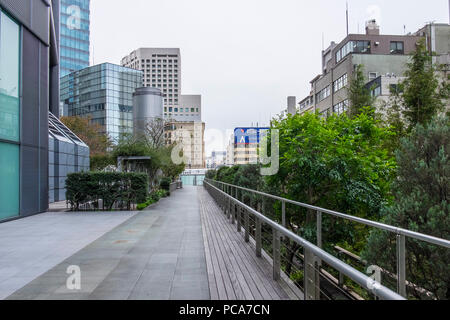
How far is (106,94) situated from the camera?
194 feet

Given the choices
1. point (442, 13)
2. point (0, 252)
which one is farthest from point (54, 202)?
point (442, 13)

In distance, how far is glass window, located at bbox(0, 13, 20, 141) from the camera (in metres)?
11.2

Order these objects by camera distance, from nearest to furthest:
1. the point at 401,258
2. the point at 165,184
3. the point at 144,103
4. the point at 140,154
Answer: the point at 401,258
the point at 140,154
the point at 165,184
the point at 144,103

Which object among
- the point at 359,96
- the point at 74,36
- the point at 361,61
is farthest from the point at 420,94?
the point at 74,36

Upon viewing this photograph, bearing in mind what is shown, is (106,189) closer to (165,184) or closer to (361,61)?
(165,184)

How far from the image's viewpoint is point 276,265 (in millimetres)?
4578

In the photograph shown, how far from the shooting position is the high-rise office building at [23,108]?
37.3 feet

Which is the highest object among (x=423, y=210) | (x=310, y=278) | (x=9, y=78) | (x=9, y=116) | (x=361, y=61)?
(x=361, y=61)

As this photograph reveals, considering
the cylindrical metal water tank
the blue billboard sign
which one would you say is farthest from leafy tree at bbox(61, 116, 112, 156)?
the blue billboard sign

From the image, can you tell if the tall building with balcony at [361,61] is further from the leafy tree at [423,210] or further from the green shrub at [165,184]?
the leafy tree at [423,210]

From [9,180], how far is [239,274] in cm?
1008

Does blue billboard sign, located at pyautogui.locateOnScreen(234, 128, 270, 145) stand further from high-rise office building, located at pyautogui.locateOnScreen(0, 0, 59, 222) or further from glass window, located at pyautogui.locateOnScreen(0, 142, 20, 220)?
glass window, located at pyautogui.locateOnScreen(0, 142, 20, 220)
